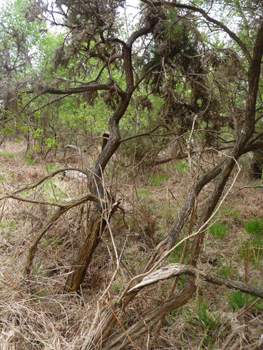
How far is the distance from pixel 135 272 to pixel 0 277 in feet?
4.99

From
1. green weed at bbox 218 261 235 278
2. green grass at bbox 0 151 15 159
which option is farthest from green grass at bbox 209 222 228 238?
green grass at bbox 0 151 15 159

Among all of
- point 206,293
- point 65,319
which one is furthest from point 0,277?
point 206,293

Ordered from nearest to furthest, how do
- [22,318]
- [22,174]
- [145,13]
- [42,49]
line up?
[22,318], [145,13], [22,174], [42,49]

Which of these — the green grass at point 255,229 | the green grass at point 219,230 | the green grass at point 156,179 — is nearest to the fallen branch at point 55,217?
the green grass at point 219,230

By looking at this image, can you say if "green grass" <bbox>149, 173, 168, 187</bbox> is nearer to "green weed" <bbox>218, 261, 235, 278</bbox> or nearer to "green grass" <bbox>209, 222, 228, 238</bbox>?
"green grass" <bbox>209, 222, 228, 238</bbox>

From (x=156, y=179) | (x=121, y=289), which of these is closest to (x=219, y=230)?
(x=121, y=289)

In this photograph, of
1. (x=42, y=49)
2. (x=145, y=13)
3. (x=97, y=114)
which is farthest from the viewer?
(x=42, y=49)

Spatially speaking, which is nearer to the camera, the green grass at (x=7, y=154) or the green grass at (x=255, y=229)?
the green grass at (x=255, y=229)

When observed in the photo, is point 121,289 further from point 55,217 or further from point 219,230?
point 219,230

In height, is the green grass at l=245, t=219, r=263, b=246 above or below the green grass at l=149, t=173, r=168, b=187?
below

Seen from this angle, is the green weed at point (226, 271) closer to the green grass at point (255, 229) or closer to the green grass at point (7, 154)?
the green grass at point (255, 229)

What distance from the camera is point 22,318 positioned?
8.31 feet

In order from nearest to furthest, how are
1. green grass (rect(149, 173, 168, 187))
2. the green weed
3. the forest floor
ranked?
1. the forest floor
2. the green weed
3. green grass (rect(149, 173, 168, 187))

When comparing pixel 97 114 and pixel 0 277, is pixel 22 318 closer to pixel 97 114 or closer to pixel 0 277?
pixel 0 277
